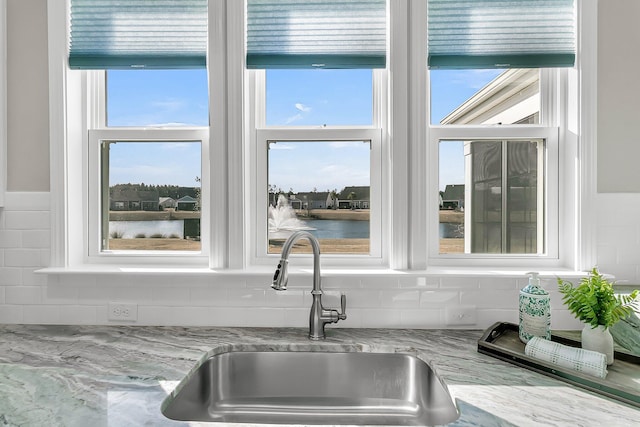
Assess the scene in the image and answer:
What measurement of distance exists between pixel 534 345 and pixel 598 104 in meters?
1.06

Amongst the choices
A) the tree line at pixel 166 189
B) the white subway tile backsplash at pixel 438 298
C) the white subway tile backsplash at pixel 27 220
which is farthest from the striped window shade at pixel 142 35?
the white subway tile backsplash at pixel 438 298

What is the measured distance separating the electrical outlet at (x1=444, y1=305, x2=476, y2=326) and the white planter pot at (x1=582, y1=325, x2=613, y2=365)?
41cm

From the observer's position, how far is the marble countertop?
968 mm

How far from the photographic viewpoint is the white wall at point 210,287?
5.26 ft

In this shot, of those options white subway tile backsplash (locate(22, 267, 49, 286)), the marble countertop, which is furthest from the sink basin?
white subway tile backsplash (locate(22, 267, 49, 286))

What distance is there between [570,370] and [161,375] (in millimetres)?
1214

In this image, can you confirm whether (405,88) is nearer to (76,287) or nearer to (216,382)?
(216,382)

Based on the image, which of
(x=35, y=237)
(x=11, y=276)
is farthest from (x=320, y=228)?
(x=11, y=276)

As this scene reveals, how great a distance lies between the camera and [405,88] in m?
1.63

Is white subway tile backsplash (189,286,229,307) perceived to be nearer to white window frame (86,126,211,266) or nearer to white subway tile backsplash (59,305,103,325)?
white window frame (86,126,211,266)

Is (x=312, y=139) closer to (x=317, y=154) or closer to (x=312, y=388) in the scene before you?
(x=317, y=154)

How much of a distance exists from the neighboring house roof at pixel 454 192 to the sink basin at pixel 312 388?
2.49 feet

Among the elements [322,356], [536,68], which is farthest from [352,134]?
[322,356]

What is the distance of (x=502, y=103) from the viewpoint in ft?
5.90
